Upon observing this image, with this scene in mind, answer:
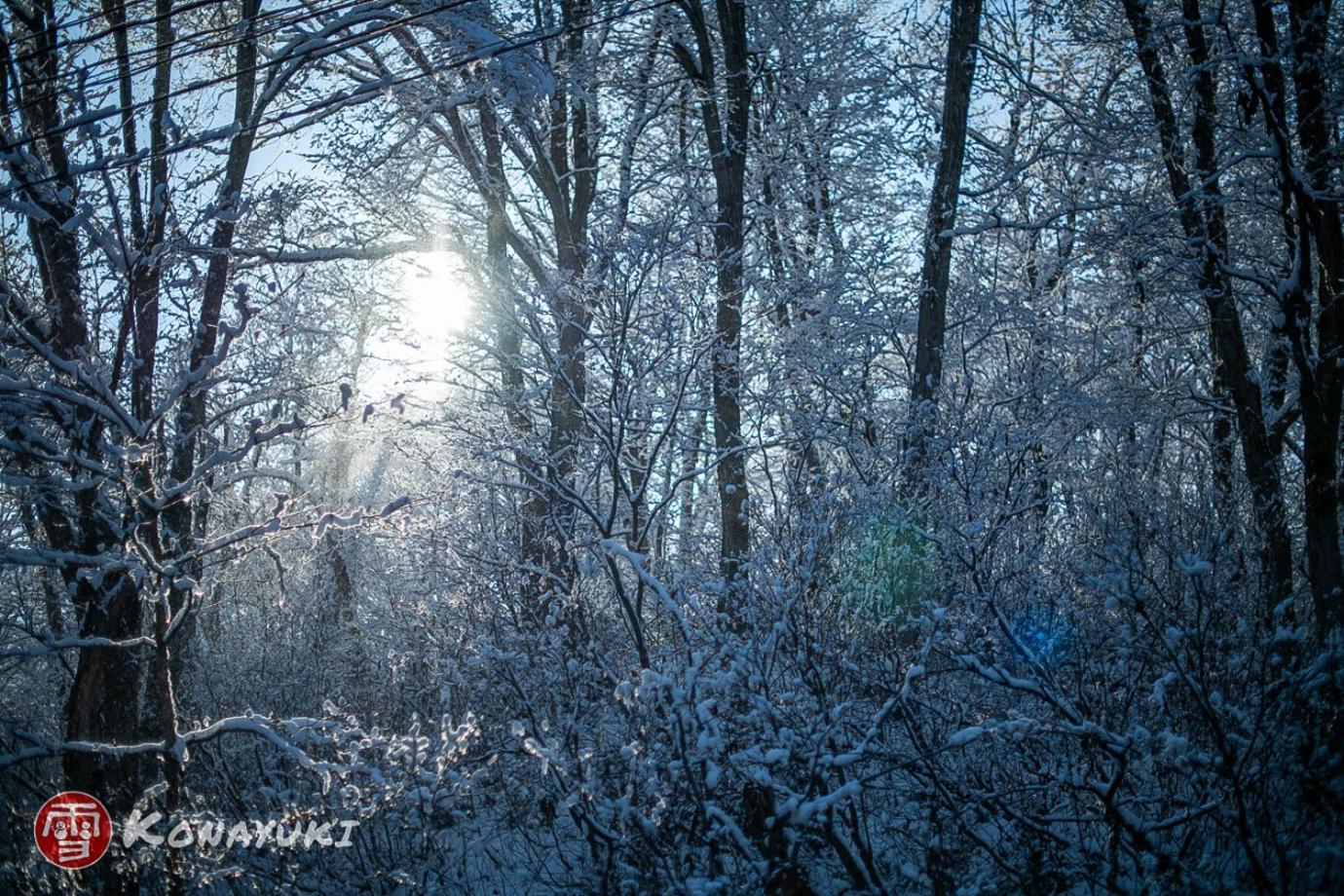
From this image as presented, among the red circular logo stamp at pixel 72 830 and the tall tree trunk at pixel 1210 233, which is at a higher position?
the tall tree trunk at pixel 1210 233

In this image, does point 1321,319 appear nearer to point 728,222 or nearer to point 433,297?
point 728,222

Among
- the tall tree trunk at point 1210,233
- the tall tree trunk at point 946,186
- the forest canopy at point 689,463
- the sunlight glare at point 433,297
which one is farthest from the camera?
the sunlight glare at point 433,297

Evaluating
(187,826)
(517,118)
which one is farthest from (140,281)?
(517,118)

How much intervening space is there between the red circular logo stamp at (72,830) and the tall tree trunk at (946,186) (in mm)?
7409

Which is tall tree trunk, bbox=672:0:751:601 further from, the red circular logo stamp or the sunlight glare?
the red circular logo stamp

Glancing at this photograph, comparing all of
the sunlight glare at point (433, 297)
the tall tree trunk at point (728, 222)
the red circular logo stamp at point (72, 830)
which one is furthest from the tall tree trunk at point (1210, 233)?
the red circular logo stamp at point (72, 830)

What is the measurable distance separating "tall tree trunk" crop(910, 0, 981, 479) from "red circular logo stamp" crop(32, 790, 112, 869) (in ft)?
24.3

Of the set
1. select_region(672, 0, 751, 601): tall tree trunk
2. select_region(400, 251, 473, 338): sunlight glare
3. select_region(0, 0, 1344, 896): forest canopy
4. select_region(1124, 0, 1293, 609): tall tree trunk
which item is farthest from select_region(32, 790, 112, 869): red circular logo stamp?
select_region(1124, 0, 1293, 609): tall tree trunk

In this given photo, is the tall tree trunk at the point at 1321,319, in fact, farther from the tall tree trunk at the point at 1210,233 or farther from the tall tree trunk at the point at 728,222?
the tall tree trunk at the point at 728,222

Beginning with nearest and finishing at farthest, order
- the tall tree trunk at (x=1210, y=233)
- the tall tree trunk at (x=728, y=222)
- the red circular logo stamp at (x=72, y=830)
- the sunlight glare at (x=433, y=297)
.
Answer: the red circular logo stamp at (x=72, y=830), the tall tree trunk at (x=1210, y=233), the tall tree trunk at (x=728, y=222), the sunlight glare at (x=433, y=297)

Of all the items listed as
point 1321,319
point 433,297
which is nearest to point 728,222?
point 433,297

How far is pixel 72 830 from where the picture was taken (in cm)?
517

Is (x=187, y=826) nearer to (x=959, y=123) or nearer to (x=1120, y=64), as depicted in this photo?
(x=959, y=123)

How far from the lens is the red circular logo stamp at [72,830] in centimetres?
496
